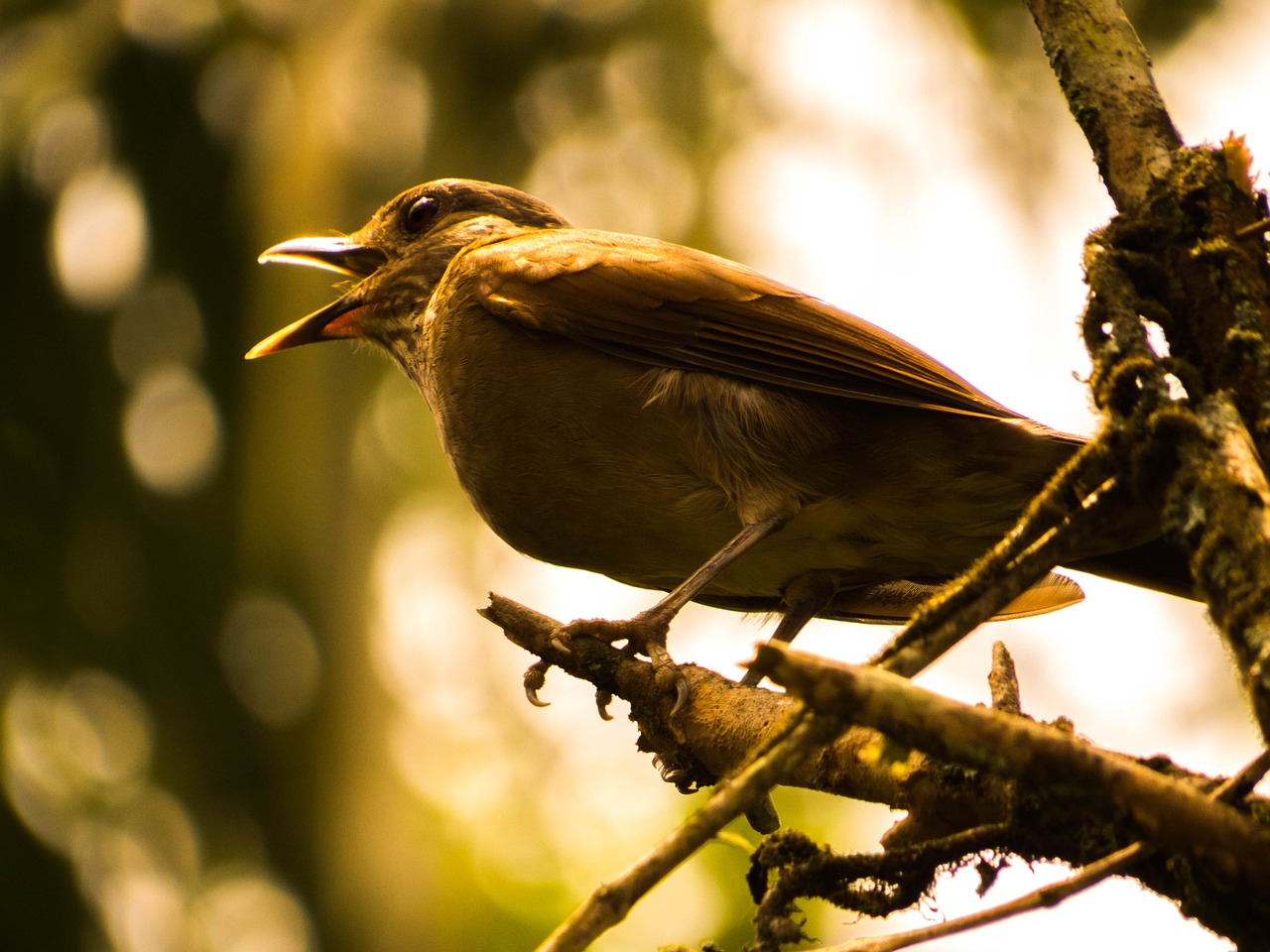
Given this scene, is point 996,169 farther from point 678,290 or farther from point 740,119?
point 678,290

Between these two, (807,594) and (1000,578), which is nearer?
Answer: (1000,578)

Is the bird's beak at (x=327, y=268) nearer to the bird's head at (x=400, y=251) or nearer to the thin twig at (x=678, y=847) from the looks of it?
the bird's head at (x=400, y=251)

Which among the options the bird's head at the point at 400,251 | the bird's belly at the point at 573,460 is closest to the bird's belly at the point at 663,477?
the bird's belly at the point at 573,460

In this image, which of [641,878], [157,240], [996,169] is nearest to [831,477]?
[641,878]

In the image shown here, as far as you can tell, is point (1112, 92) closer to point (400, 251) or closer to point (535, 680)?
point (535, 680)

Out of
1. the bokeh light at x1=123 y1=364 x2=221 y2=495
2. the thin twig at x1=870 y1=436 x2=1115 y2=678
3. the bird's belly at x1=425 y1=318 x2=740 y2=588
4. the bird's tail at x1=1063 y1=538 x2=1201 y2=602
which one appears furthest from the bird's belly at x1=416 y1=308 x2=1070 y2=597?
the bokeh light at x1=123 y1=364 x2=221 y2=495

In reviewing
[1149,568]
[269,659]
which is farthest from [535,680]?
[269,659]
